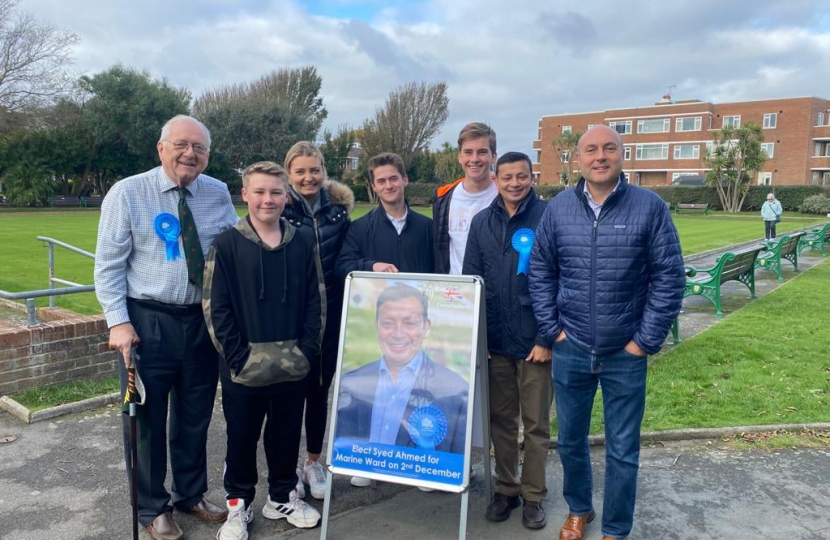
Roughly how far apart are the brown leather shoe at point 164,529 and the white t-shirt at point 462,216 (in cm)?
212

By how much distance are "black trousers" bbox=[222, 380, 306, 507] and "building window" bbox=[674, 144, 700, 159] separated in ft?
240

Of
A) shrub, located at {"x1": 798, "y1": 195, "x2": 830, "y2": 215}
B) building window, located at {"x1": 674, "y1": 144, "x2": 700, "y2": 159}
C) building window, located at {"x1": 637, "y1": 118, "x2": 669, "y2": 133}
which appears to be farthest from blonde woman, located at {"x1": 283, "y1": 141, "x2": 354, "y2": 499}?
building window, located at {"x1": 637, "y1": 118, "x2": 669, "y2": 133}

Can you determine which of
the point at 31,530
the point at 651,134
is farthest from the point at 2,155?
the point at 651,134

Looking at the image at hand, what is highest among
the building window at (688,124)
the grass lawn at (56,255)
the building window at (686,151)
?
the building window at (688,124)

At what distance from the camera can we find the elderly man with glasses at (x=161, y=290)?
313 centimetres

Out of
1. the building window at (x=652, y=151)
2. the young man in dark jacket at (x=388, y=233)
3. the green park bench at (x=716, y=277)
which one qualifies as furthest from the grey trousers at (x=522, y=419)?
the building window at (x=652, y=151)

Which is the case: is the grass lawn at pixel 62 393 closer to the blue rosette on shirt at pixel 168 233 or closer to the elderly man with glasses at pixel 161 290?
the elderly man with glasses at pixel 161 290

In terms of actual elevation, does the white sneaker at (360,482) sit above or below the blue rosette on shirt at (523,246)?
below

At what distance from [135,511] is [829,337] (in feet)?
25.3

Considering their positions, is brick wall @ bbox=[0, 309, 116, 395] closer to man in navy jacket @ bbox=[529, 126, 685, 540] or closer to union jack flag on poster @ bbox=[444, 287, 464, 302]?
union jack flag on poster @ bbox=[444, 287, 464, 302]

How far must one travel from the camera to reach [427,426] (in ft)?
10.4

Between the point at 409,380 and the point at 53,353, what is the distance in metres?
3.54

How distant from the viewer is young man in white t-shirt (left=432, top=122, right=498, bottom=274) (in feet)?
12.0

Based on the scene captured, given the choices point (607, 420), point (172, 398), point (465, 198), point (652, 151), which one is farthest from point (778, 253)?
point (652, 151)
